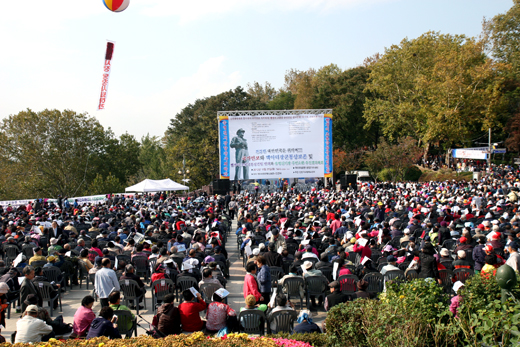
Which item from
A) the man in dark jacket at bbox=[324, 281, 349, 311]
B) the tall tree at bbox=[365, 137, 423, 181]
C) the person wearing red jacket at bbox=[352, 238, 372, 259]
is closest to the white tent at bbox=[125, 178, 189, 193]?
the person wearing red jacket at bbox=[352, 238, 372, 259]

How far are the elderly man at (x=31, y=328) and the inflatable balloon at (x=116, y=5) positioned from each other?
31.4 ft

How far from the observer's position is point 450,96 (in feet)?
107

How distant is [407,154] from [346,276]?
88.1 feet

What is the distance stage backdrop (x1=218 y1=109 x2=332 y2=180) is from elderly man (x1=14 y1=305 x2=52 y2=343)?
17411mm

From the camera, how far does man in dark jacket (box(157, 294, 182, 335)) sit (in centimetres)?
475

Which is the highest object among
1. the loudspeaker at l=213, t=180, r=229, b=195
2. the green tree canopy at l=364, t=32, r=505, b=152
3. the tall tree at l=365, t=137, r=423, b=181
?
the green tree canopy at l=364, t=32, r=505, b=152

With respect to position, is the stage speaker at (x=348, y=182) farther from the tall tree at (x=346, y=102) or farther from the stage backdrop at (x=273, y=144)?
the tall tree at (x=346, y=102)

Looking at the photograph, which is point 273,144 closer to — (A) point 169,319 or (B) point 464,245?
(B) point 464,245

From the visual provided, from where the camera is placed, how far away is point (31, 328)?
4.39 metres

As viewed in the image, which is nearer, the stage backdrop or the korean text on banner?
the korean text on banner

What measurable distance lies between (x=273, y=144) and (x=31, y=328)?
18.1 meters

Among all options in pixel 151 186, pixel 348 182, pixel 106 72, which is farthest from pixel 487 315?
pixel 348 182

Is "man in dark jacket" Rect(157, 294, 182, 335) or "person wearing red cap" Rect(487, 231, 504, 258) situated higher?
"person wearing red cap" Rect(487, 231, 504, 258)

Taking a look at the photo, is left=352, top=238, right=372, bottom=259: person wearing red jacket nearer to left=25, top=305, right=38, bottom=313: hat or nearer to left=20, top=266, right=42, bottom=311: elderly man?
left=25, top=305, right=38, bottom=313: hat
